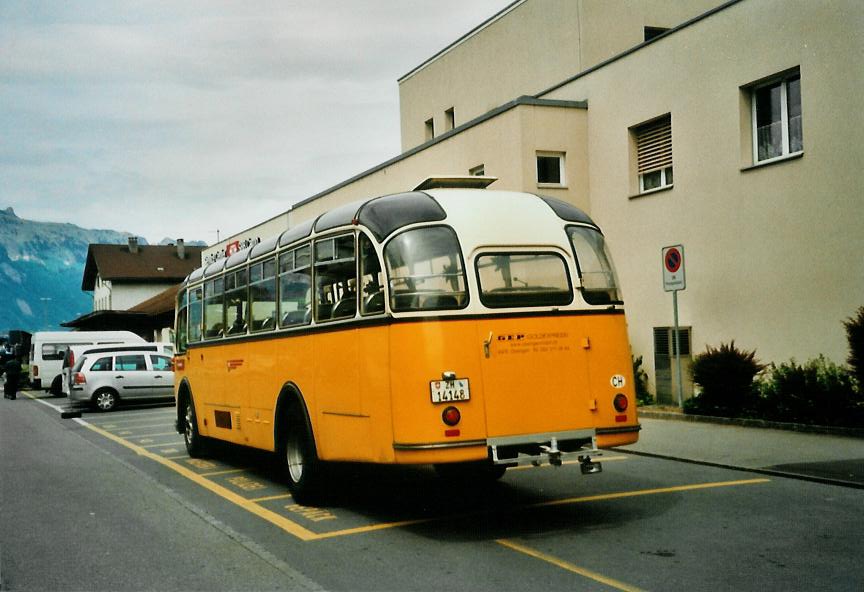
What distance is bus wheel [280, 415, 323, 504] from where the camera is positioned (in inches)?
346

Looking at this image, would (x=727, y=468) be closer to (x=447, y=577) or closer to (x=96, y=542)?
(x=447, y=577)

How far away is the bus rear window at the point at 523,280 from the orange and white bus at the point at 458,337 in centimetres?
1

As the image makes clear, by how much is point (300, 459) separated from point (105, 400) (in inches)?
718

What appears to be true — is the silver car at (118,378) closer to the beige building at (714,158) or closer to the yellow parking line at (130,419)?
the yellow parking line at (130,419)

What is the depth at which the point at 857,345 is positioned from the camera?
1252 centimetres

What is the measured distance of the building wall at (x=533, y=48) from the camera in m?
24.6

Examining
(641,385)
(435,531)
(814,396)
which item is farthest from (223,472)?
(641,385)

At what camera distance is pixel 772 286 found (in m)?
15.5

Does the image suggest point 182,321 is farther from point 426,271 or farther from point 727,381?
point 727,381

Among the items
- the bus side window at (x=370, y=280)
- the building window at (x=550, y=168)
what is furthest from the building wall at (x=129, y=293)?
the bus side window at (x=370, y=280)

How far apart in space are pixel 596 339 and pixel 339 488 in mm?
3406

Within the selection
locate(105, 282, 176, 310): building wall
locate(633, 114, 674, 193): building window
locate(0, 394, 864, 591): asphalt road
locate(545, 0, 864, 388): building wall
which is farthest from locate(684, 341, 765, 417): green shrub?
locate(105, 282, 176, 310): building wall

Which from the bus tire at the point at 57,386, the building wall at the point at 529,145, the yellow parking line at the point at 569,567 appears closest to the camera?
the yellow parking line at the point at 569,567

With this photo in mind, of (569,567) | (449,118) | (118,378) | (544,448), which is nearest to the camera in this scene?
(569,567)
